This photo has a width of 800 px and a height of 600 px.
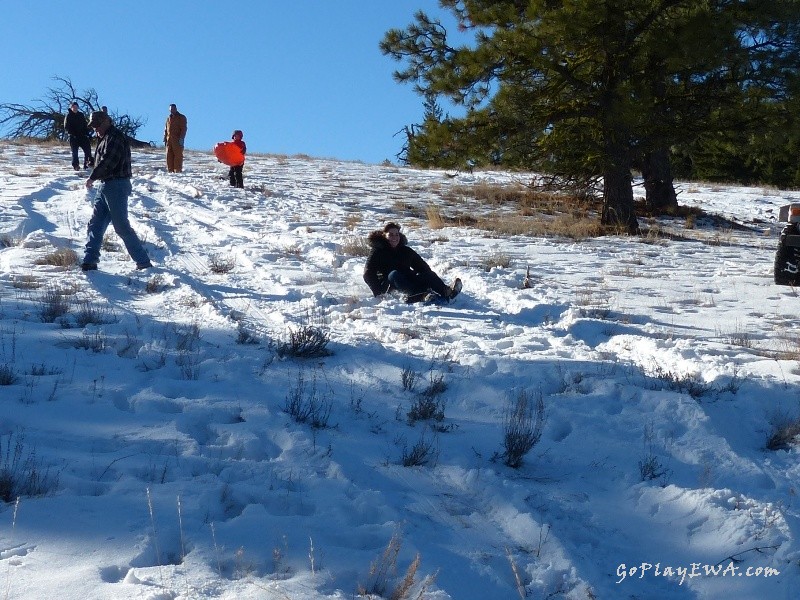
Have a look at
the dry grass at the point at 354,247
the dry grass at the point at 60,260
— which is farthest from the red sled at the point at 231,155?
the dry grass at the point at 60,260

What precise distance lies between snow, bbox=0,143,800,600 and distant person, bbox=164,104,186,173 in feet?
35.1

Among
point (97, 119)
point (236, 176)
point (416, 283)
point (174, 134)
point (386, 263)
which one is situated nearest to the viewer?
point (416, 283)

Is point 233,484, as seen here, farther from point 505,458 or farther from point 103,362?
point 103,362

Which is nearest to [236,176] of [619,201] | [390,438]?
[619,201]

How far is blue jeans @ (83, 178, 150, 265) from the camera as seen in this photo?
8.22 m

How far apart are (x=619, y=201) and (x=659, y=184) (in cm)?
348

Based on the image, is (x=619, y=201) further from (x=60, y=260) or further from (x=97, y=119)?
(x=60, y=260)

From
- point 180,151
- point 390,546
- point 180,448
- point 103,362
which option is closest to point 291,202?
point 180,151

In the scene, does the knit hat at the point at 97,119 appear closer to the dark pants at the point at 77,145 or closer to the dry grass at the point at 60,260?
the dry grass at the point at 60,260

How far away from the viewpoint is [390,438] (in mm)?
4234

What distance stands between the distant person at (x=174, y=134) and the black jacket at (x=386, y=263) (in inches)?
493

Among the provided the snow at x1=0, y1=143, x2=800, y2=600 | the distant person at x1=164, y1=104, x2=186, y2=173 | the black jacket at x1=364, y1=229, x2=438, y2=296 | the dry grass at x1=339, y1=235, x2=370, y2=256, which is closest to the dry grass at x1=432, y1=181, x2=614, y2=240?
the dry grass at x1=339, y1=235, x2=370, y2=256

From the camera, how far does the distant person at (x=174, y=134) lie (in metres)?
19.0

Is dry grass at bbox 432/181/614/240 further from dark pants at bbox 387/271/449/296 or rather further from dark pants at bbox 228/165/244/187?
dark pants at bbox 387/271/449/296
